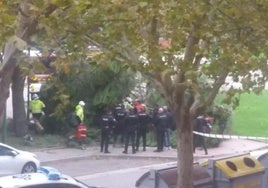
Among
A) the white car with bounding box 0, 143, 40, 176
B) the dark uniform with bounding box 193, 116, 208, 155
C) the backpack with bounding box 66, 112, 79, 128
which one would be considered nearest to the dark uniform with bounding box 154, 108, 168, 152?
the dark uniform with bounding box 193, 116, 208, 155

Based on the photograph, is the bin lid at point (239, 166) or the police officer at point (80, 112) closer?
the bin lid at point (239, 166)

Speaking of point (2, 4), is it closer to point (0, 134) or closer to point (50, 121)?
point (0, 134)

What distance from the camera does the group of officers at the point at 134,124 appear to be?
30.3m

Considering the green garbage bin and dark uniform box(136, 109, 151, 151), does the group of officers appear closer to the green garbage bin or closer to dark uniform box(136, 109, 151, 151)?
dark uniform box(136, 109, 151, 151)

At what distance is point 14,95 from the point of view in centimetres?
3206

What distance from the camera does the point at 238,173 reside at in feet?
55.2

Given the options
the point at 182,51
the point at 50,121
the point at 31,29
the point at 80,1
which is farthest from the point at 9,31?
the point at 50,121

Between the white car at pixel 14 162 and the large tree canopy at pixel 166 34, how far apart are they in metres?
10.8

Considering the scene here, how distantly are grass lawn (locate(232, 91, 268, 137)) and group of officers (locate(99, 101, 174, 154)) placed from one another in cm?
731

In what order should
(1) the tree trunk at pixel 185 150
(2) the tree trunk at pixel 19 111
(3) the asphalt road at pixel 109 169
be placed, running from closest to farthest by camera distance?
(1) the tree trunk at pixel 185 150 < (3) the asphalt road at pixel 109 169 < (2) the tree trunk at pixel 19 111

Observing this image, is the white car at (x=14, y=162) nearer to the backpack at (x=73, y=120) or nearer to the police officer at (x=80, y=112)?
the police officer at (x=80, y=112)

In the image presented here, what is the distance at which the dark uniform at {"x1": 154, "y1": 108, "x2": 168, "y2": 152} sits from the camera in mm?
30359

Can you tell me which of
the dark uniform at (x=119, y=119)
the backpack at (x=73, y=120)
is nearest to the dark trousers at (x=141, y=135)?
the dark uniform at (x=119, y=119)

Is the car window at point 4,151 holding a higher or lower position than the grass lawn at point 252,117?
lower
